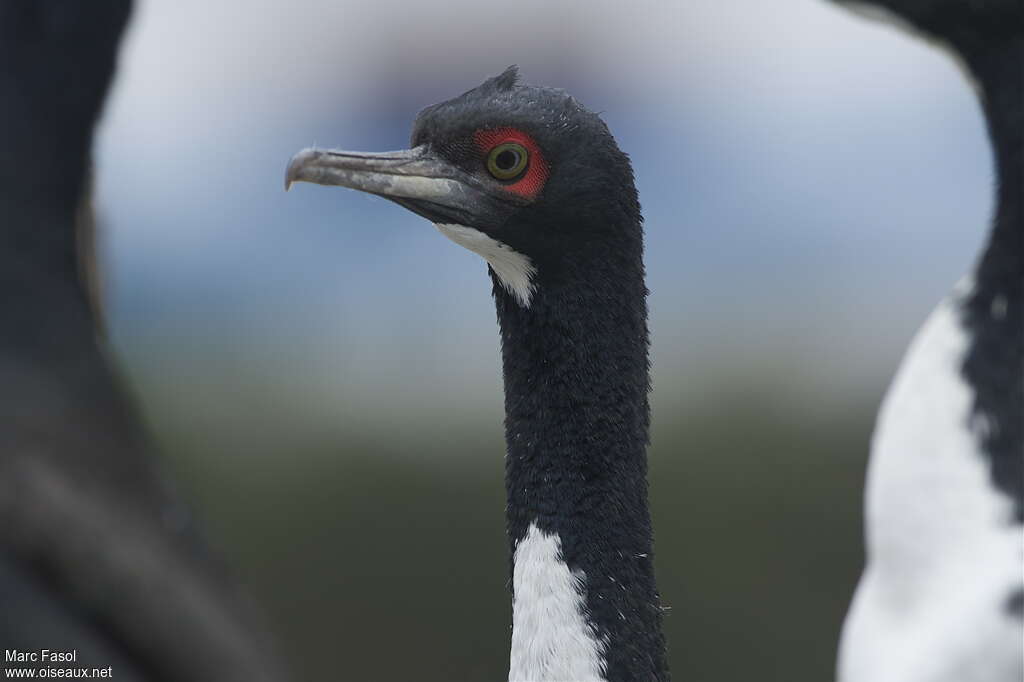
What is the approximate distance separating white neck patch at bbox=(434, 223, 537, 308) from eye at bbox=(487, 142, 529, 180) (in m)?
0.17

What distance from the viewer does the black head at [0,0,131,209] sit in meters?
2.50

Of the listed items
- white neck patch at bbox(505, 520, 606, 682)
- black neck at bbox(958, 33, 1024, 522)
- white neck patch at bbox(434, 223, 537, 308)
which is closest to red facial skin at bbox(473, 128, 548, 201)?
white neck patch at bbox(434, 223, 537, 308)

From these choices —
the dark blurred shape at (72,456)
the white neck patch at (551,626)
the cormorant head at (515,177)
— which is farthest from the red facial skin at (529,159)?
the dark blurred shape at (72,456)

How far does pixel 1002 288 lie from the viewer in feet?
9.89

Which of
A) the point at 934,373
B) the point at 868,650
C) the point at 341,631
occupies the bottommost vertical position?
the point at 868,650

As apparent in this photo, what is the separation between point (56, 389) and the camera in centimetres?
238

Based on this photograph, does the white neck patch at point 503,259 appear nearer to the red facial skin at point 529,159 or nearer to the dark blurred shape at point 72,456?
the red facial skin at point 529,159

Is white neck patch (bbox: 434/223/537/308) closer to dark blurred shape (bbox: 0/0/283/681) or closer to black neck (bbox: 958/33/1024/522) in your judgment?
black neck (bbox: 958/33/1024/522)

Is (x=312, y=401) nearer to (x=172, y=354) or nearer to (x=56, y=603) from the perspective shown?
(x=172, y=354)

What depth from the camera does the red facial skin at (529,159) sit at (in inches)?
139

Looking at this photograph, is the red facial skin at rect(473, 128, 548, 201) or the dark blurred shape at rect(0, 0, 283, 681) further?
the red facial skin at rect(473, 128, 548, 201)

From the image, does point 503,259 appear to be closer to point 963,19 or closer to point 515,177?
point 515,177

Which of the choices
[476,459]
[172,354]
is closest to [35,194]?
[476,459]

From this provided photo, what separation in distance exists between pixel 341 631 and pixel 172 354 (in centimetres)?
235
